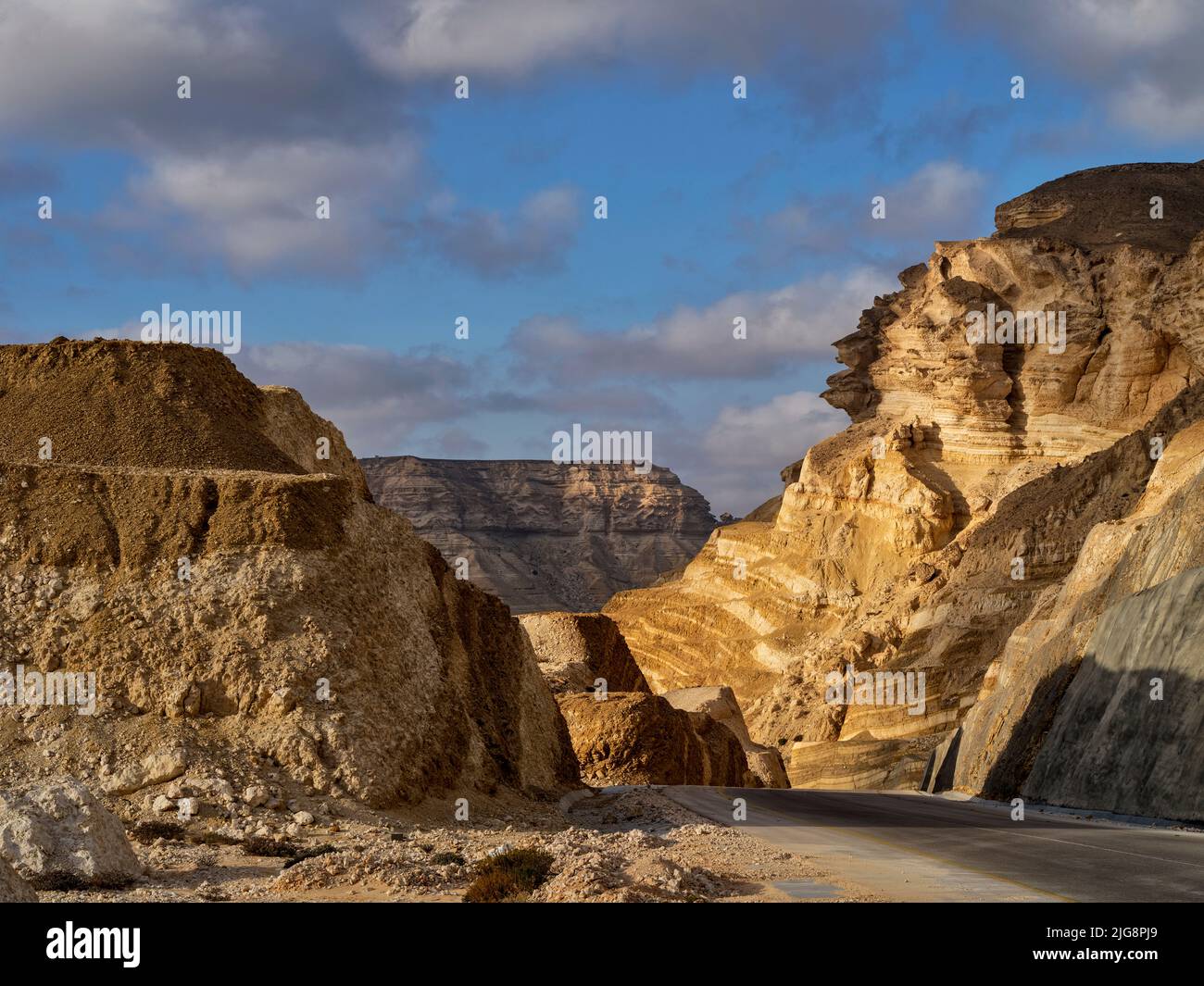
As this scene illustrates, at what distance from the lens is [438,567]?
26.0 meters

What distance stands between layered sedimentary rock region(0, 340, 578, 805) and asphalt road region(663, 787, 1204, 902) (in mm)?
5708

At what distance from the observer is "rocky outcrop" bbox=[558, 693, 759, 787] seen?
3722 centimetres

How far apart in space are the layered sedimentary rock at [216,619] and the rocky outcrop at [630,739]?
11.2 meters

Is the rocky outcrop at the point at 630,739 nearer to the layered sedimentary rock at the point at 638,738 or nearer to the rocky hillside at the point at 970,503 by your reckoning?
the layered sedimentary rock at the point at 638,738

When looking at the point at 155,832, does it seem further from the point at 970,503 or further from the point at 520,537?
the point at 520,537

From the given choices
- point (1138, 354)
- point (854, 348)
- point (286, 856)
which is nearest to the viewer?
point (286, 856)

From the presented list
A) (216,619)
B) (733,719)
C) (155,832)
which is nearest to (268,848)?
(155,832)

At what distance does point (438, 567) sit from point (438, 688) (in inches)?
128

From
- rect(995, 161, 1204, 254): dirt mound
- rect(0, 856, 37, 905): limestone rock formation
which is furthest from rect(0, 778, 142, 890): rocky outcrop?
rect(995, 161, 1204, 254): dirt mound

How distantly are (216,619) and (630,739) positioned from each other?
734 inches

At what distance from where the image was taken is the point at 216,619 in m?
20.6

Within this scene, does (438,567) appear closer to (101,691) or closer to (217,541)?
(217,541)
